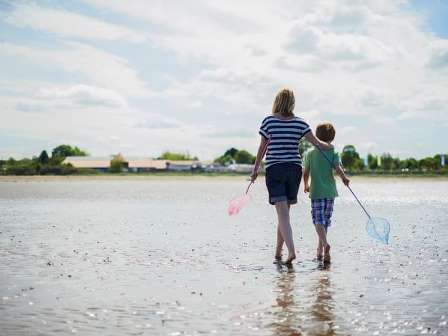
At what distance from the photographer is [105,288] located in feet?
23.5

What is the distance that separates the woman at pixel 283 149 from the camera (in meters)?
8.90

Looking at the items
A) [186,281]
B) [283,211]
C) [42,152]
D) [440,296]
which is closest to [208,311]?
[186,281]

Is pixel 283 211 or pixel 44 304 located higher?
pixel 283 211

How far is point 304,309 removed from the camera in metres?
6.06

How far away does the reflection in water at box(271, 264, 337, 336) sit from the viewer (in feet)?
17.3

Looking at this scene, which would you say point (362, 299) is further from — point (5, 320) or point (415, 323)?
point (5, 320)

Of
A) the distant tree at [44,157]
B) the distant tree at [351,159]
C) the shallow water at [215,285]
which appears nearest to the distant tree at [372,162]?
the distant tree at [351,159]

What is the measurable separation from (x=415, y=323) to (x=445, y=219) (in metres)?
13.4

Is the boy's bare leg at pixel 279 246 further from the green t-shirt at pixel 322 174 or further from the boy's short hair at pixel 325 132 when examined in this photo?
the boy's short hair at pixel 325 132

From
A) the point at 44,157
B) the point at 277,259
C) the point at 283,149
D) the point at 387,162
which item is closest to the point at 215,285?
the point at 277,259

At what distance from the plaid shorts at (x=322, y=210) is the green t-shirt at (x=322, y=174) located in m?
0.09

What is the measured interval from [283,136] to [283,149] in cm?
19

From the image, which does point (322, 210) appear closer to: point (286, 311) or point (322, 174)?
point (322, 174)

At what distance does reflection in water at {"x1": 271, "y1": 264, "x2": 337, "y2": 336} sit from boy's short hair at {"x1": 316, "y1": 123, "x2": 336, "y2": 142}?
8.06 feet
